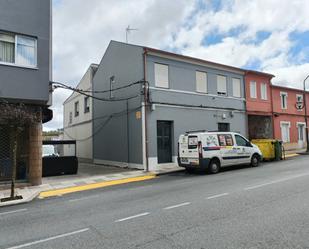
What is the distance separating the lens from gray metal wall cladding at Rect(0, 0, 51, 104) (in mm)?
10977

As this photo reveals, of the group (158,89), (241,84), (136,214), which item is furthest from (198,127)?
(136,214)

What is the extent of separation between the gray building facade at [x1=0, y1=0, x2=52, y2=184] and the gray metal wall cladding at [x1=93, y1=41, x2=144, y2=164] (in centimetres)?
554

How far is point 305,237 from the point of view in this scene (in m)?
4.54

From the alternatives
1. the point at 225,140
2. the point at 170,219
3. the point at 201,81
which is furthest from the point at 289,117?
the point at 170,219

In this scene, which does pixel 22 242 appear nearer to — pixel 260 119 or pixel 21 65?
pixel 21 65

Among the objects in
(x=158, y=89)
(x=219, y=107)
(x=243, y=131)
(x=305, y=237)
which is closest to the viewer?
(x=305, y=237)

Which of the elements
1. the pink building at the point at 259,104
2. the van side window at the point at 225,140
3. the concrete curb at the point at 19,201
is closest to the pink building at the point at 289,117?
the pink building at the point at 259,104

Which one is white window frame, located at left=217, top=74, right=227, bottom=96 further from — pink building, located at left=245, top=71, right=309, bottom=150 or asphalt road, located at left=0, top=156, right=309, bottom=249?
asphalt road, located at left=0, top=156, right=309, bottom=249

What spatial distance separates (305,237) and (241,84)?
17.8m

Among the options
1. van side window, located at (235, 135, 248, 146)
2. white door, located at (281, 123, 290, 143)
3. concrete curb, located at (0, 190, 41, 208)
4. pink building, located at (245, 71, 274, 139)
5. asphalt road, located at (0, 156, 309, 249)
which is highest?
pink building, located at (245, 71, 274, 139)

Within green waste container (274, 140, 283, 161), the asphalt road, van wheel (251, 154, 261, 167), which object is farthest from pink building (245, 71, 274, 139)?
the asphalt road

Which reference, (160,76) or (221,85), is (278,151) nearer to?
(221,85)

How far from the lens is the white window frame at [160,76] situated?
1630cm

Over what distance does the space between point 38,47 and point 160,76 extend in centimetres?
712
